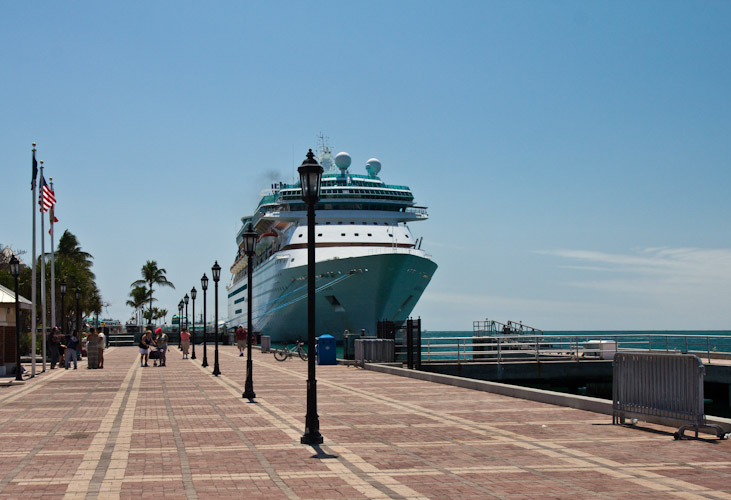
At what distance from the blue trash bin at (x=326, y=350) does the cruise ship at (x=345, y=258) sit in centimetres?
1624

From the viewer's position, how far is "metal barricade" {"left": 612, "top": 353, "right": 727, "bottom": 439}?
10288 mm

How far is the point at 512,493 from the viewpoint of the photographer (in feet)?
24.1

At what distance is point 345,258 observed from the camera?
4859cm

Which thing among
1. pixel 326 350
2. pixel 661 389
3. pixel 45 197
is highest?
pixel 45 197

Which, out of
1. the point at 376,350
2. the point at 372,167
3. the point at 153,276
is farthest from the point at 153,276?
the point at 376,350

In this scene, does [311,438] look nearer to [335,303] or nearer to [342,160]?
[335,303]

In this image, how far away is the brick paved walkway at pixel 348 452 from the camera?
7613 mm

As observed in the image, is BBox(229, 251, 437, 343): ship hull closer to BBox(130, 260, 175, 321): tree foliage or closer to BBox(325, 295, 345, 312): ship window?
BBox(325, 295, 345, 312): ship window

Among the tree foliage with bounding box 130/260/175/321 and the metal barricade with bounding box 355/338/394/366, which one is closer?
the metal barricade with bounding box 355/338/394/366

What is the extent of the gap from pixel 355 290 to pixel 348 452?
4008 centimetres

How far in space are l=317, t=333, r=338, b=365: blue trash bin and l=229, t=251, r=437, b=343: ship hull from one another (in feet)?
59.0

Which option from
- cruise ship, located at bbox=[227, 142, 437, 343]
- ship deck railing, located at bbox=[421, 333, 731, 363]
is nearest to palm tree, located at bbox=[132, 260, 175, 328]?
cruise ship, located at bbox=[227, 142, 437, 343]

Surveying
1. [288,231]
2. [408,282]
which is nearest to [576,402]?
[408,282]

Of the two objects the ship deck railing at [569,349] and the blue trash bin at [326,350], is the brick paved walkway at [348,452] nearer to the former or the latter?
the ship deck railing at [569,349]
